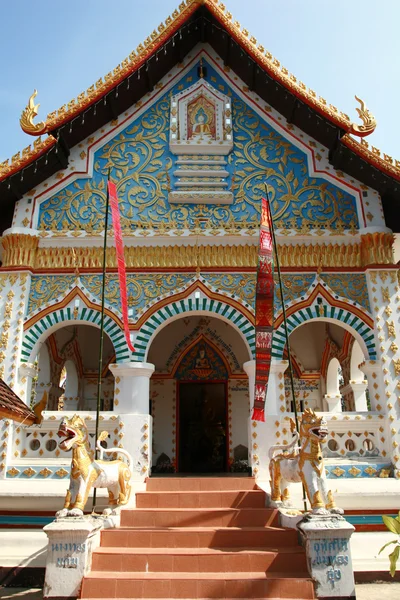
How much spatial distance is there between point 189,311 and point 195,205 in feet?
5.86

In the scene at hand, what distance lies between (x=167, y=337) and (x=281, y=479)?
4.98 meters

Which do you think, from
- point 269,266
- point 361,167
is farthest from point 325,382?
point 269,266

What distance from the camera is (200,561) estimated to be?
4.83 m

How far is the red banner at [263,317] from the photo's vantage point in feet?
19.7

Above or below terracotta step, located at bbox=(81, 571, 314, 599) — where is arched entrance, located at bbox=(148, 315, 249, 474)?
above

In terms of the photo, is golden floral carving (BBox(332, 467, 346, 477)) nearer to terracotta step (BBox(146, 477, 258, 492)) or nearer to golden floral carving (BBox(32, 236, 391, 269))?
terracotta step (BBox(146, 477, 258, 492))

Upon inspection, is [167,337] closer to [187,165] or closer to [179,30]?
[187,165]

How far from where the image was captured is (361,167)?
317 inches

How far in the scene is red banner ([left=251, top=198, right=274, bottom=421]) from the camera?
6008 millimetres

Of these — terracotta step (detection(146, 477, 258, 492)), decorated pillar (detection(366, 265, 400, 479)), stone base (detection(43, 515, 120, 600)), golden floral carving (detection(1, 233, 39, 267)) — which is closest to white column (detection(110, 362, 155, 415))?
terracotta step (detection(146, 477, 258, 492))

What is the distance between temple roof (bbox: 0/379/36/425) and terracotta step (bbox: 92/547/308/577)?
1465 millimetres

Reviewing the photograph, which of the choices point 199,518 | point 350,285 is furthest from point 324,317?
point 199,518

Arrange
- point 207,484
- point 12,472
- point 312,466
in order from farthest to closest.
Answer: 1. point 12,472
2. point 207,484
3. point 312,466

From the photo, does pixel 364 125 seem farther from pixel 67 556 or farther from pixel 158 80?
pixel 67 556
